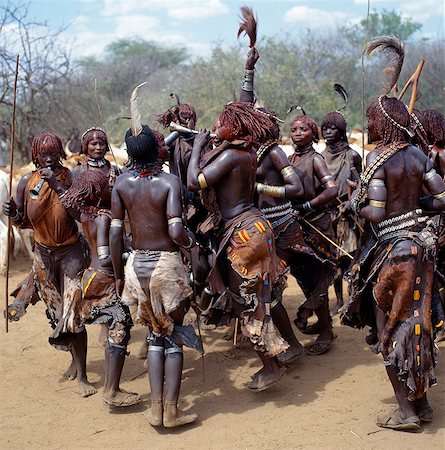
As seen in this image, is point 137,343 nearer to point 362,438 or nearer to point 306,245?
point 306,245

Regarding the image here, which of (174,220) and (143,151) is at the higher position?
(143,151)

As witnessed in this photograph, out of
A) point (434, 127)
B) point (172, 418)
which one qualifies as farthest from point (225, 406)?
point (434, 127)

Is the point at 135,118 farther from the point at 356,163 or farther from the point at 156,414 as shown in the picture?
the point at 356,163

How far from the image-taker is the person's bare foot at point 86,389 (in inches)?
191

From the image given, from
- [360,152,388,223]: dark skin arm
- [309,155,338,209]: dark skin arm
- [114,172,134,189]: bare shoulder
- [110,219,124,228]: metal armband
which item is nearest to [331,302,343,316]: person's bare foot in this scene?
[309,155,338,209]: dark skin arm

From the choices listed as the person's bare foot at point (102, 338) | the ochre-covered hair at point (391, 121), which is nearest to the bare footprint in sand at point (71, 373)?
the person's bare foot at point (102, 338)

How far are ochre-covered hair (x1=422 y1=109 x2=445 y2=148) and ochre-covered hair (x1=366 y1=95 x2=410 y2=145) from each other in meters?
1.59

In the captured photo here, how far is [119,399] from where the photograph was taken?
14.6ft

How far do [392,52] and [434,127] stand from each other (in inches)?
47.0

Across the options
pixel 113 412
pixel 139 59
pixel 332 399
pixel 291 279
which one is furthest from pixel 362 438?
pixel 139 59

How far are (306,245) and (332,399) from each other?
4.41 ft

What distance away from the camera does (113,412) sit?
453cm

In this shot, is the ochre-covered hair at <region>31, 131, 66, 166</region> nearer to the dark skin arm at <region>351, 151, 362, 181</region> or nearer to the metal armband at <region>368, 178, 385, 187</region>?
the metal armband at <region>368, 178, 385, 187</region>

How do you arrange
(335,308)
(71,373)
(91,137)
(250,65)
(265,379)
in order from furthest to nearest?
(335,308) < (71,373) < (91,137) < (250,65) < (265,379)
